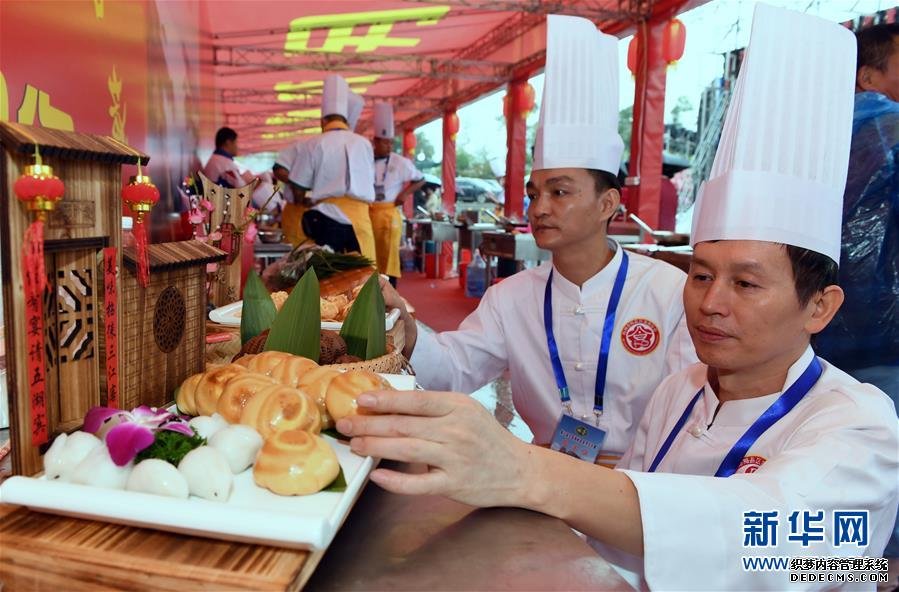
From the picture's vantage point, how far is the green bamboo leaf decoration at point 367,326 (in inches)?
58.4

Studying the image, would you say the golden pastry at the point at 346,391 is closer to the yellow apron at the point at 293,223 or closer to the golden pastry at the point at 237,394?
the golden pastry at the point at 237,394

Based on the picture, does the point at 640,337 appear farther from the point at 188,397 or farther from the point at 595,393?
the point at 188,397

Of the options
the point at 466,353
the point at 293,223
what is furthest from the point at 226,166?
the point at 466,353

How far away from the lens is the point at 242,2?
392 inches

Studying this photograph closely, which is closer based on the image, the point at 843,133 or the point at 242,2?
the point at 843,133

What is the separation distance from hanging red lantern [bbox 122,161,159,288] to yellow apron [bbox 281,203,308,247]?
4.91 m

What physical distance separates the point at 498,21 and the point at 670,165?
454cm

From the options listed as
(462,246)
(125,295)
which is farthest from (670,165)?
(125,295)

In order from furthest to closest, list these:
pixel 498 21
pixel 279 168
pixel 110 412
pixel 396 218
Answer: pixel 498 21
pixel 396 218
pixel 279 168
pixel 110 412

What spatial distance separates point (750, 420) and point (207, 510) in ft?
3.68

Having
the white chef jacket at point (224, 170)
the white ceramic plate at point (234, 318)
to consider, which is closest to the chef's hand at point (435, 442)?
the white ceramic plate at point (234, 318)

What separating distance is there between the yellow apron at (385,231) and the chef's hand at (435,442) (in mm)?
6315

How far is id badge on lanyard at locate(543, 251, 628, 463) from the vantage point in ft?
7.00

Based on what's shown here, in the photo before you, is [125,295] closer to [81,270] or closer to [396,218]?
[81,270]
